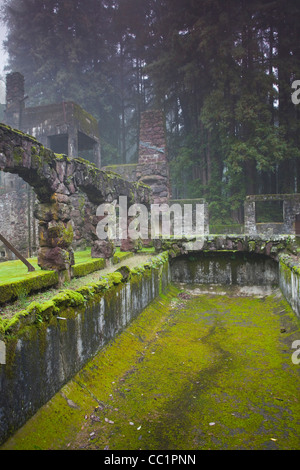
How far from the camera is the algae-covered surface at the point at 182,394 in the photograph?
280cm

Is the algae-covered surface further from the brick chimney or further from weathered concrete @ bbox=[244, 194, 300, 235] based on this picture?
the brick chimney

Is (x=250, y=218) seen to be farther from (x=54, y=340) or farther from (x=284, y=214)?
(x=54, y=340)

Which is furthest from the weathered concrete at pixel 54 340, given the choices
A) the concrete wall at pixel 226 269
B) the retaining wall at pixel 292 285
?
the concrete wall at pixel 226 269

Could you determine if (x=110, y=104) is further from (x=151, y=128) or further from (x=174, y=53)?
(x=151, y=128)

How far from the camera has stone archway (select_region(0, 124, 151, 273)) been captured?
5133mm

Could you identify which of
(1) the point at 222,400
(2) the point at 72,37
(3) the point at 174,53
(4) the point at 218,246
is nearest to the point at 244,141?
(3) the point at 174,53

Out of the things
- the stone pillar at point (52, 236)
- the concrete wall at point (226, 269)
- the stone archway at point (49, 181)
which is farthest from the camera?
the concrete wall at point (226, 269)

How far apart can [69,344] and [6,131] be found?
3339 mm

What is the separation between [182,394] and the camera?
3.72 metres

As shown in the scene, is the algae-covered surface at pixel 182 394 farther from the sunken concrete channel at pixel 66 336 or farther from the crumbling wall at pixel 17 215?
the crumbling wall at pixel 17 215

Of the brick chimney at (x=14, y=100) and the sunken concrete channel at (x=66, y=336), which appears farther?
the brick chimney at (x=14, y=100)

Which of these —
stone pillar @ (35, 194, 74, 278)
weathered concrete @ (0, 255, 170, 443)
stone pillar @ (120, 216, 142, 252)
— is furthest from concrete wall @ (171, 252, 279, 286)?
weathered concrete @ (0, 255, 170, 443)

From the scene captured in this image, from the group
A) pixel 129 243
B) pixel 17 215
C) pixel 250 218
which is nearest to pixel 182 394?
pixel 129 243

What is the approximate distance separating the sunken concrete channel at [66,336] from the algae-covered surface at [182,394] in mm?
130
